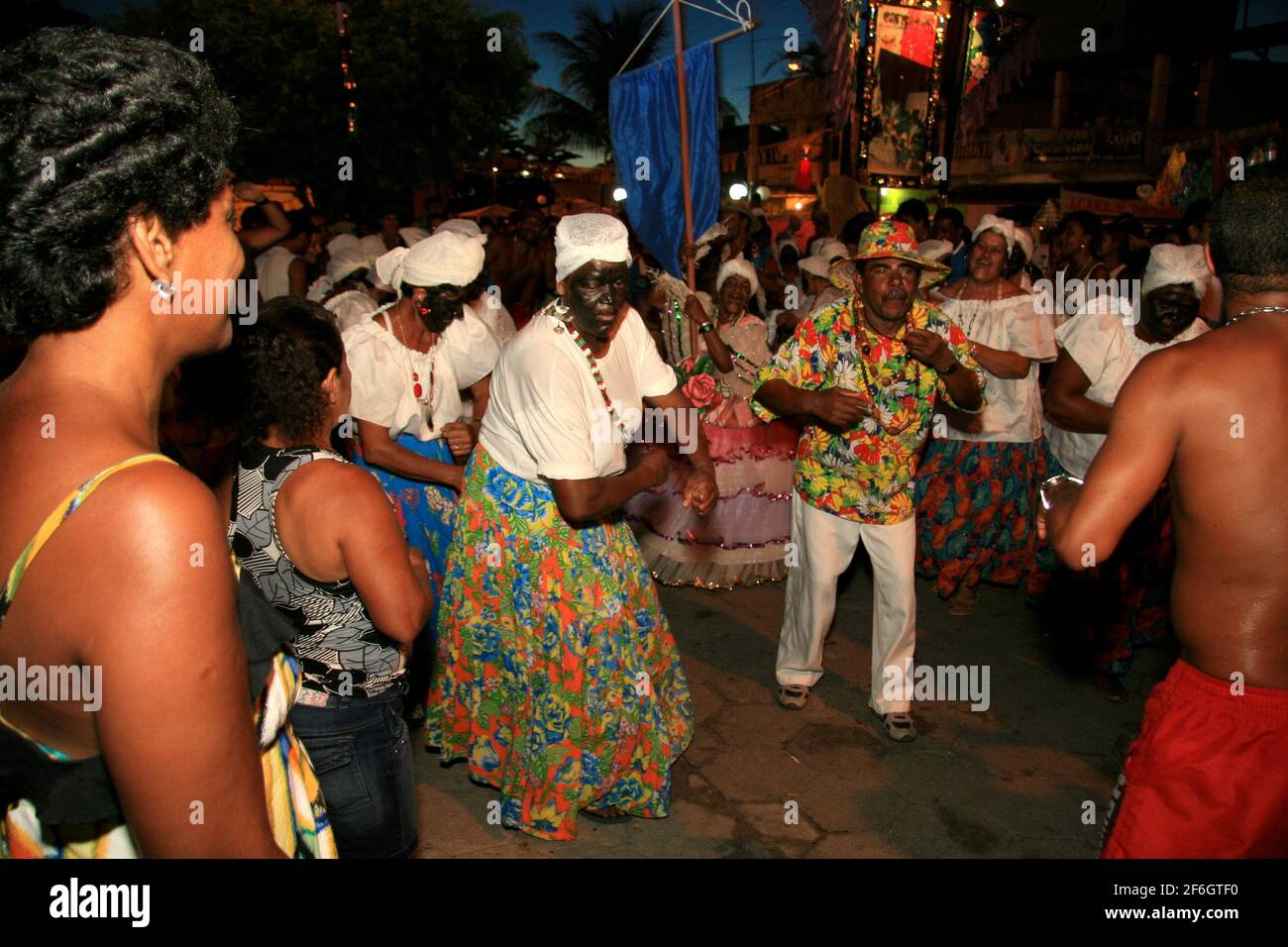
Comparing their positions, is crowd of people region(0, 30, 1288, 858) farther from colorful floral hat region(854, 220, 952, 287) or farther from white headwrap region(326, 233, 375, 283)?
white headwrap region(326, 233, 375, 283)

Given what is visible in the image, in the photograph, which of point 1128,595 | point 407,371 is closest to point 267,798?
point 407,371

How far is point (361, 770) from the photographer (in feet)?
7.18

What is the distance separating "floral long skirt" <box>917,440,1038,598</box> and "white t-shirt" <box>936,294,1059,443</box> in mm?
87

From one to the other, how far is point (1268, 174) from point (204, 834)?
8.22 feet

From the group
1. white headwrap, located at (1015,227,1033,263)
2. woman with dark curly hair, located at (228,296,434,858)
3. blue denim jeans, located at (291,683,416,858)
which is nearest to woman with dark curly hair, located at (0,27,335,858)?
woman with dark curly hair, located at (228,296,434,858)

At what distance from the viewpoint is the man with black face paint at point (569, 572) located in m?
2.91

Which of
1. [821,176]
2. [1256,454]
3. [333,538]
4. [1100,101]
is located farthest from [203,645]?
[821,176]

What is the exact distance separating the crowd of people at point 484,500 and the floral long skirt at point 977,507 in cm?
2

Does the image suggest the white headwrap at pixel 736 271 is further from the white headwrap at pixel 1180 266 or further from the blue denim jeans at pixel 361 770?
the blue denim jeans at pixel 361 770

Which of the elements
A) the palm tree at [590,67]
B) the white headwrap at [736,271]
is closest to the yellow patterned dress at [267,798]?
the white headwrap at [736,271]

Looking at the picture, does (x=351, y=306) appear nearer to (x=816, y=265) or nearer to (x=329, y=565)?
(x=329, y=565)

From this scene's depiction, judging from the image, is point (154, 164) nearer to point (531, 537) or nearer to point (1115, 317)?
point (531, 537)

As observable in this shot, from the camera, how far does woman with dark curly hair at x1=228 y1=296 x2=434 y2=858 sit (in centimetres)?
196

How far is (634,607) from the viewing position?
3293 millimetres
